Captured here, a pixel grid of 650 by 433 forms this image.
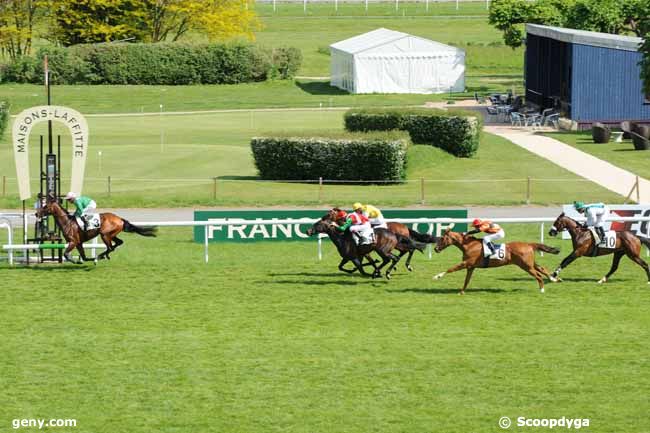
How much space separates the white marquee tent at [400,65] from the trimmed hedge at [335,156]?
30157 millimetres

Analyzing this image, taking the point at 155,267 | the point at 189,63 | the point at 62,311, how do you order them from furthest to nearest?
the point at 189,63
the point at 155,267
the point at 62,311

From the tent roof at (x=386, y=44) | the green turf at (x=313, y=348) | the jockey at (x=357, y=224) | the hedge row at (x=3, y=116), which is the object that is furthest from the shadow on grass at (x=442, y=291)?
the tent roof at (x=386, y=44)

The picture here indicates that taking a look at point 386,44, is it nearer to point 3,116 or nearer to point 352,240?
point 3,116

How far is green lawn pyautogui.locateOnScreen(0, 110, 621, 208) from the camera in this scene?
31672 millimetres

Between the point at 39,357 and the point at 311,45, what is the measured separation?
239 feet

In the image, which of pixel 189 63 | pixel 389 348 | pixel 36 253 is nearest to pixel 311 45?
pixel 189 63

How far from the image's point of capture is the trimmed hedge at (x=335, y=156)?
33.9m

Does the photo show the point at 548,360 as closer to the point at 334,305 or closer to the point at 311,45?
the point at 334,305

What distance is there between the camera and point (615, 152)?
4191 cm

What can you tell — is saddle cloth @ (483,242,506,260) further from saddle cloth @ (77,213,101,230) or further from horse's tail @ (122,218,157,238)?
saddle cloth @ (77,213,101,230)

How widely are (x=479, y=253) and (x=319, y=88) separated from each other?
5024 centimetres

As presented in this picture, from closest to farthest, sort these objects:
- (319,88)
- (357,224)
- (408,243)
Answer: (357,224), (408,243), (319,88)

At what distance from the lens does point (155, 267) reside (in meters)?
22.2

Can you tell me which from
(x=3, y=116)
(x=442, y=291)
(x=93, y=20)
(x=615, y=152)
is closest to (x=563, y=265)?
(x=442, y=291)
